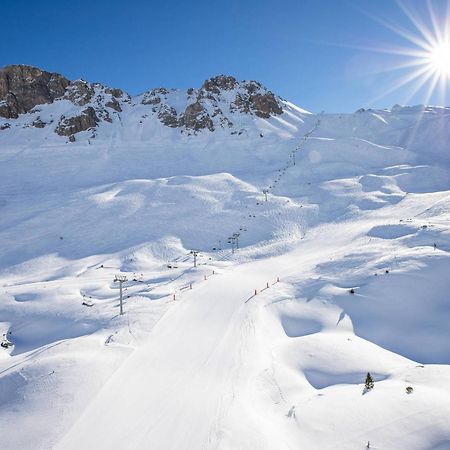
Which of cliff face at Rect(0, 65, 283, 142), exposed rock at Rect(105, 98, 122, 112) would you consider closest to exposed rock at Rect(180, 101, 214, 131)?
cliff face at Rect(0, 65, 283, 142)

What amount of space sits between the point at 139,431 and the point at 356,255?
75.0 ft

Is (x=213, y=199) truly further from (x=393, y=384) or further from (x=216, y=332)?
(x=393, y=384)

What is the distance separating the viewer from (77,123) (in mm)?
98125

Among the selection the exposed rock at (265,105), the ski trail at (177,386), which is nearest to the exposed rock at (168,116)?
the exposed rock at (265,105)

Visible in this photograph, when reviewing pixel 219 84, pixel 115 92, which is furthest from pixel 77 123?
pixel 219 84

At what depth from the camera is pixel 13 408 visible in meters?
12.3

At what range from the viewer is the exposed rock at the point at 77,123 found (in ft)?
314

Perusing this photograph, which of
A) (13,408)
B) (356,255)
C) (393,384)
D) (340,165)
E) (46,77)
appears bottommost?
(13,408)

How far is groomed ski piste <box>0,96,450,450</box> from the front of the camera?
11344 millimetres

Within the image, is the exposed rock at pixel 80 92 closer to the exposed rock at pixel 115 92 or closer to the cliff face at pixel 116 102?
the cliff face at pixel 116 102

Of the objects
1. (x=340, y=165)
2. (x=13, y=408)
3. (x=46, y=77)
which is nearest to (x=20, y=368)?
(x=13, y=408)

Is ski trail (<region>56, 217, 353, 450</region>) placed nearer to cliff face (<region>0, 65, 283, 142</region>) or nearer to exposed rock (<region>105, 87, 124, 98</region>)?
cliff face (<region>0, 65, 283, 142</region>)

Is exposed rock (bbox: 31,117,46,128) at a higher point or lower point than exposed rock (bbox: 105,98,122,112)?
lower

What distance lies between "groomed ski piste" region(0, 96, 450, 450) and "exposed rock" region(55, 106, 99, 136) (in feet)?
117
